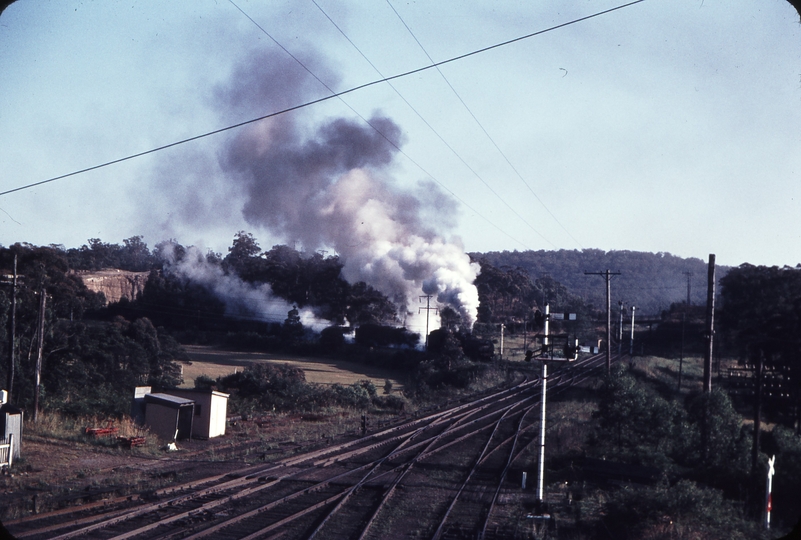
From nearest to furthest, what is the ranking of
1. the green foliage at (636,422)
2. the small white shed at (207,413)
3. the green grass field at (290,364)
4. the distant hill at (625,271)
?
the green foliage at (636,422) < the small white shed at (207,413) < the green grass field at (290,364) < the distant hill at (625,271)

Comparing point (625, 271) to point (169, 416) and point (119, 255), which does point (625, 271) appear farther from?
point (169, 416)

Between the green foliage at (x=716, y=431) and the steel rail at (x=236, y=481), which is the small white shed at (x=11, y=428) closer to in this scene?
the steel rail at (x=236, y=481)

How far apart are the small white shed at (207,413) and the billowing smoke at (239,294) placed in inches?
1679

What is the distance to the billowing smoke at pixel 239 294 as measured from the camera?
6731 cm

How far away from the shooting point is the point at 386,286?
6091 centimetres

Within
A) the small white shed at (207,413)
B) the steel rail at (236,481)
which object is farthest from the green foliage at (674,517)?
the small white shed at (207,413)

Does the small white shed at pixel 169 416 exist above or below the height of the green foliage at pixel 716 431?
below

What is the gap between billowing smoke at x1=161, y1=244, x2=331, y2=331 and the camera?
221ft

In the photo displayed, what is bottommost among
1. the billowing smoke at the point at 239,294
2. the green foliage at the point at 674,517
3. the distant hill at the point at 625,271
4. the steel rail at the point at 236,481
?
the steel rail at the point at 236,481

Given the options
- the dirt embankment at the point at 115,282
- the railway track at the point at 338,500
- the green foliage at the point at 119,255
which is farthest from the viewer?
the green foliage at the point at 119,255

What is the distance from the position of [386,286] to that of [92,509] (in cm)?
4974

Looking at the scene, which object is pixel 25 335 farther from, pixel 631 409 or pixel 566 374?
pixel 566 374

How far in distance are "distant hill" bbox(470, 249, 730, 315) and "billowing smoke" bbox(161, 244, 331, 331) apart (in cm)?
6301

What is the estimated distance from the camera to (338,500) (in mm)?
13172
